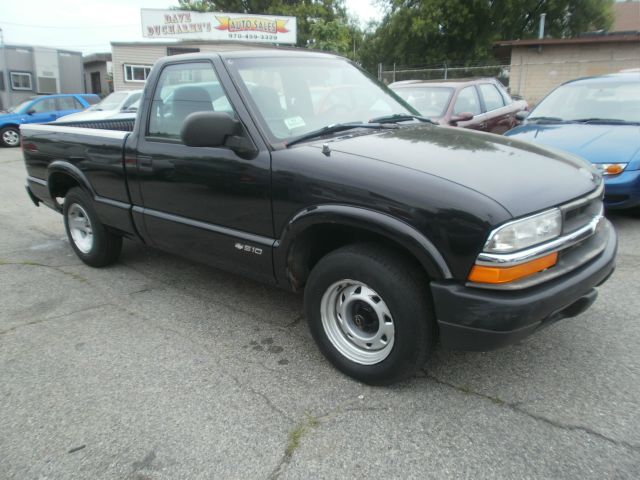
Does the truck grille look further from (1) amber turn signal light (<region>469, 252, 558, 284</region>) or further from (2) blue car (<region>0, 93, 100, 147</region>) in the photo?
(2) blue car (<region>0, 93, 100, 147</region>)

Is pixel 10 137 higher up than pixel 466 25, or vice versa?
pixel 466 25

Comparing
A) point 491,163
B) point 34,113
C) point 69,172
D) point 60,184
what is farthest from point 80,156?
point 34,113

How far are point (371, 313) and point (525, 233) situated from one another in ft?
3.04

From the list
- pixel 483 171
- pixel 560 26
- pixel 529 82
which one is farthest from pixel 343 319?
pixel 560 26

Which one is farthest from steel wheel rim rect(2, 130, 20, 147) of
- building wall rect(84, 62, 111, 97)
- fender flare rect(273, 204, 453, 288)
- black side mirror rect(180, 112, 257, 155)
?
building wall rect(84, 62, 111, 97)

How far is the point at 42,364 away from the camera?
321 centimetres

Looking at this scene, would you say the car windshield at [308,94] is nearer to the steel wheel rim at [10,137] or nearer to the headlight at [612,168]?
the headlight at [612,168]

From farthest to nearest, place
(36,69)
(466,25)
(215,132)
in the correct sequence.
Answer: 1. (466,25)
2. (36,69)
3. (215,132)

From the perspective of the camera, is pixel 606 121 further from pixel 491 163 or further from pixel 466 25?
pixel 466 25

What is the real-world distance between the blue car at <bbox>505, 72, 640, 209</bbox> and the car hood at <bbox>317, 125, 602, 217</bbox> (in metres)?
2.38

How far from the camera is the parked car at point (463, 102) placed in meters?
7.89

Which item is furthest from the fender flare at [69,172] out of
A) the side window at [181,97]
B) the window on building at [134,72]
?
the window on building at [134,72]

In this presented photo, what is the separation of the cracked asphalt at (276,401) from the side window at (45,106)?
14878 mm

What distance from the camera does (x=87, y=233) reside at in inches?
198
